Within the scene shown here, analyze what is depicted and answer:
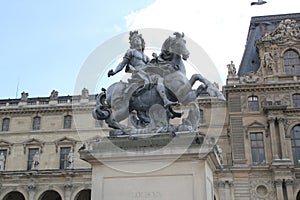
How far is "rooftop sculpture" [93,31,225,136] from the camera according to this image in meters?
6.18

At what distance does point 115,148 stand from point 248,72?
116ft

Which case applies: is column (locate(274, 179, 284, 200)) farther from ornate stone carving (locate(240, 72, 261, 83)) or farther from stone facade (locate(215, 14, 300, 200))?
ornate stone carving (locate(240, 72, 261, 83))

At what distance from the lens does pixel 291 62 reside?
122 feet

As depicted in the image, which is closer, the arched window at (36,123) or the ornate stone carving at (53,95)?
the arched window at (36,123)

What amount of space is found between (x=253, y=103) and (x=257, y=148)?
4096mm

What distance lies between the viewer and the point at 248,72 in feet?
129

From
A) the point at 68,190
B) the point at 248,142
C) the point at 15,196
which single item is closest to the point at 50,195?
the point at 15,196

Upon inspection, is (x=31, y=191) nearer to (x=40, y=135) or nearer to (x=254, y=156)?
(x=40, y=135)

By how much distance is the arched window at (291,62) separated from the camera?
3682 centimetres

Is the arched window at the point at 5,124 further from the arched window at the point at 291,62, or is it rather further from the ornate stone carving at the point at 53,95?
the arched window at the point at 291,62

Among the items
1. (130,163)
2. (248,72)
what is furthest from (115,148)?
(248,72)

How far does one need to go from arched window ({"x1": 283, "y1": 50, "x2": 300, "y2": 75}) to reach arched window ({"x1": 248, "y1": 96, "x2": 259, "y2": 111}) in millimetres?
4038

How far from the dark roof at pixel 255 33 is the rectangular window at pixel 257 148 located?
720 cm

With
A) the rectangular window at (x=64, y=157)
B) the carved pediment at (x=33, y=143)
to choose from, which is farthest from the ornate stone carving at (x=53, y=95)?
the rectangular window at (x=64, y=157)
